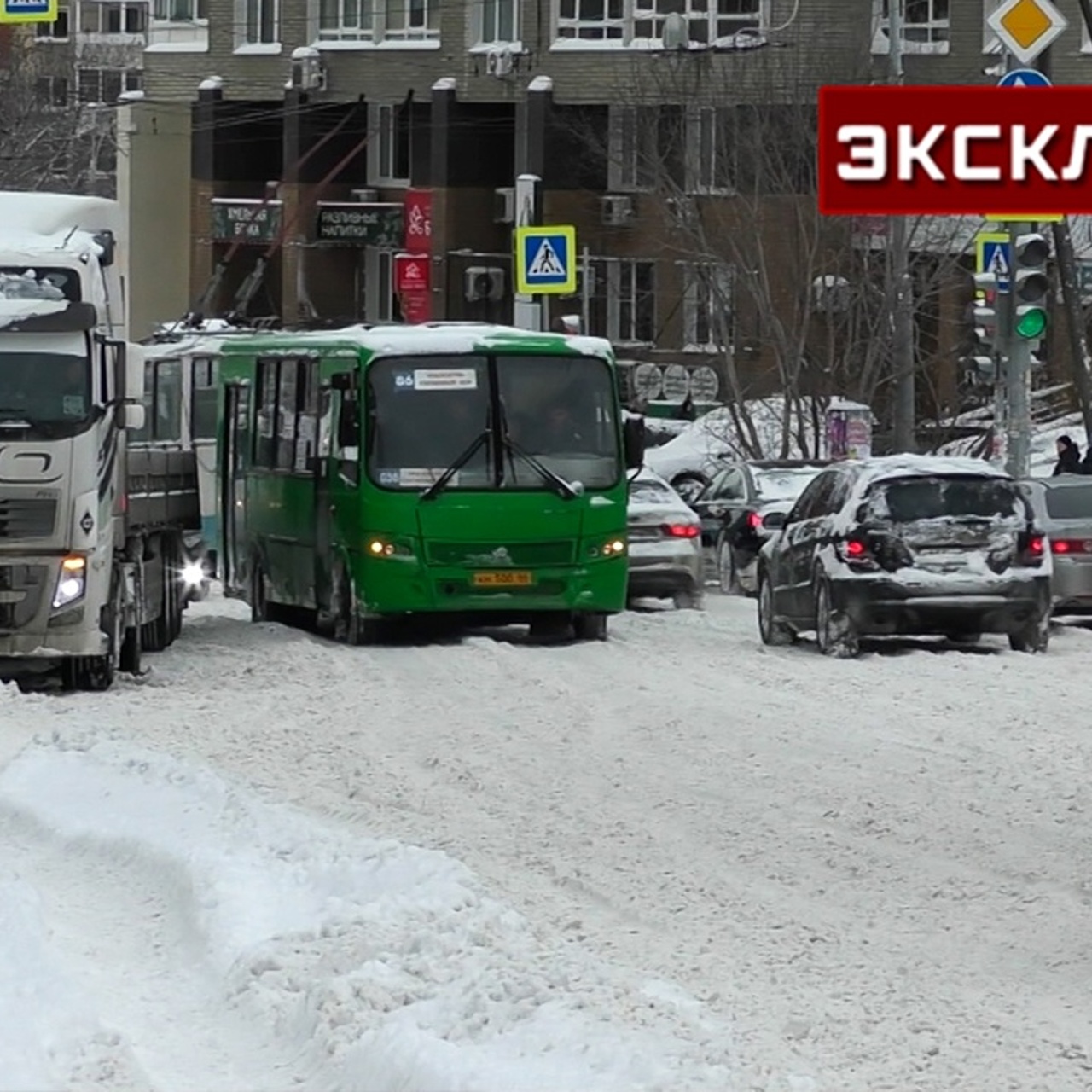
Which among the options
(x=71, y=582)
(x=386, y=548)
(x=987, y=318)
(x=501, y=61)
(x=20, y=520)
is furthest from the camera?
(x=501, y=61)

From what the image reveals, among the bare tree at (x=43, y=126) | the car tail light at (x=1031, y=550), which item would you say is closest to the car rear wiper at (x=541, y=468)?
the car tail light at (x=1031, y=550)

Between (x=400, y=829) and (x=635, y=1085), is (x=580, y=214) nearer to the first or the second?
(x=400, y=829)

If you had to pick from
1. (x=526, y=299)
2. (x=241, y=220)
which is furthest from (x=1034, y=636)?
(x=241, y=220)

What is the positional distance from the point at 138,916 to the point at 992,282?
18.7 metres

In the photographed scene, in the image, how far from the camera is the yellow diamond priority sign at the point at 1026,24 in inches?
845

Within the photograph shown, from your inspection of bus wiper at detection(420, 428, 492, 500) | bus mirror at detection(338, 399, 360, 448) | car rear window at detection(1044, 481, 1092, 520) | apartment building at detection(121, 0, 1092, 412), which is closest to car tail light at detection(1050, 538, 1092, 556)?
car rear window at detection(1044, 481, 1092, 520)

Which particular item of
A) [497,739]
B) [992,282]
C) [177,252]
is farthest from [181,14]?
[497,739]

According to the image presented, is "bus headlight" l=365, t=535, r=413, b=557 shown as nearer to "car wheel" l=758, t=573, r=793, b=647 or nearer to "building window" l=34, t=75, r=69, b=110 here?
"car wheel" l=758, t=573, r=793, b=647

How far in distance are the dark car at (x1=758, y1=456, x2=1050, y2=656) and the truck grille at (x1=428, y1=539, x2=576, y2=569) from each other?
2244mm

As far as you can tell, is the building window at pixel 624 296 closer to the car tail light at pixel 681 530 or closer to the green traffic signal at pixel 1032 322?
the car tail light at pixel 681 530

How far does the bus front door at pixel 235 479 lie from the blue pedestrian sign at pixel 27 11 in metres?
4.28

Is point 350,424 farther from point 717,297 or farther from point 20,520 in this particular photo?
point 717,297

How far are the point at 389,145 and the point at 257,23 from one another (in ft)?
13.4

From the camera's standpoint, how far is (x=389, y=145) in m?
68.9
